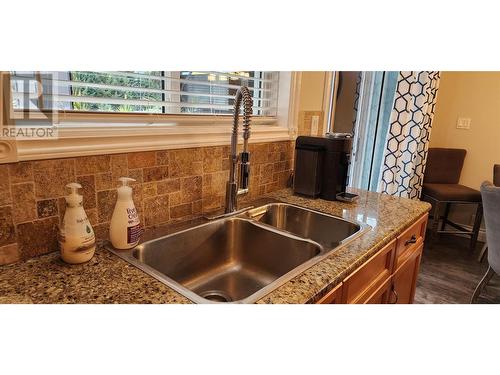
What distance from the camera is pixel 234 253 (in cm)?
122

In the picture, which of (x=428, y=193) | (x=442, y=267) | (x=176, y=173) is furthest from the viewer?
(x=428, y=193)

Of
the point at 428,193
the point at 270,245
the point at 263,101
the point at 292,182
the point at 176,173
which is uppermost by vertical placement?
the point at 263,101

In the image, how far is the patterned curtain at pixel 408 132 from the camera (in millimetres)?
2777

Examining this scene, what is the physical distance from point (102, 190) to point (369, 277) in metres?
0.87

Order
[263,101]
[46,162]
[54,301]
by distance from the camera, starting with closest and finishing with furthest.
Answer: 1. [54,301]
2. [46,162]
3. [263,101]

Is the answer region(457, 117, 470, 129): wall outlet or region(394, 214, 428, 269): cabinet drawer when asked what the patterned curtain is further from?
region(394, 214, 428, 269): cabinet drawer

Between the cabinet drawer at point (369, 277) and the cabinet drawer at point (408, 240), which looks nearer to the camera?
the cabinet drawer at point (369, 277)

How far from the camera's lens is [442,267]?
2.76 meters

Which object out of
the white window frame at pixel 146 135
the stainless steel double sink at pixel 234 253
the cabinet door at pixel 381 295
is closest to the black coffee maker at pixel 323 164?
the white window frame at pixel 146 135

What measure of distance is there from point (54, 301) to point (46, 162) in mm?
350

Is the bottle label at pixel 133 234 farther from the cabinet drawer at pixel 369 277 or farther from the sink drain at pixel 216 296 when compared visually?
the cabinet drawer at pixel 369 277

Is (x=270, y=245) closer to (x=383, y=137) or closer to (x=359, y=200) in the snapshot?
(x=359, y=200)

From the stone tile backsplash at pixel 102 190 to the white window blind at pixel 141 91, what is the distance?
17 cm

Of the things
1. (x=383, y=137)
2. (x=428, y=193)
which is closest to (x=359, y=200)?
(x=383, y=137)
